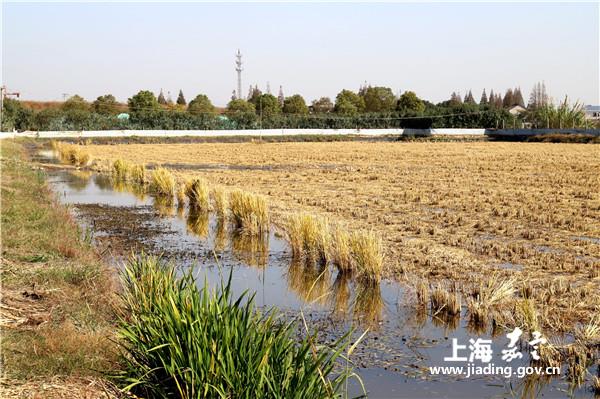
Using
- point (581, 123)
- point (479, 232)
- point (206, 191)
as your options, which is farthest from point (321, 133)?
point (479, 232)

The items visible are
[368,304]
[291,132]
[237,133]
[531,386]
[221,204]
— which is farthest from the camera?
[291,132]

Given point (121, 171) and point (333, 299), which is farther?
point (121, 171)

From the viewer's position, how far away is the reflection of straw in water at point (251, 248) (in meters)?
11.4

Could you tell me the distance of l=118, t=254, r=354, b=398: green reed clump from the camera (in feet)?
13.8

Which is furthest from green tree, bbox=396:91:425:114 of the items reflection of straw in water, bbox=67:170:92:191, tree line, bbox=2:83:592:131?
reflection of straw in water, bbox=67:170:92:191

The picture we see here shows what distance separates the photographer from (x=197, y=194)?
18250mm

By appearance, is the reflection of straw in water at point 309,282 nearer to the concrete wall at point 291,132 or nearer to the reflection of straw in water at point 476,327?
the reflection of straw in water at point 476,327

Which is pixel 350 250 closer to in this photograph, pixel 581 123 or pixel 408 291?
pixel 408 291

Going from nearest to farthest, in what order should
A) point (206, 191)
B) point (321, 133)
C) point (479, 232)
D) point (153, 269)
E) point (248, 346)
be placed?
point (248, 346), point (153, 269), point (479, 232), point (206, 191), point (321, 133)

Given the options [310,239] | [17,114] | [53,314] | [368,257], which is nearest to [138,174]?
[310,239]

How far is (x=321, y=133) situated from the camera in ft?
234

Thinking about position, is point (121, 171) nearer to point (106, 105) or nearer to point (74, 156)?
point (74, 156)

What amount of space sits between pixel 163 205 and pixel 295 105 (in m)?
79.8

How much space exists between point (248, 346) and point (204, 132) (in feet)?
212
